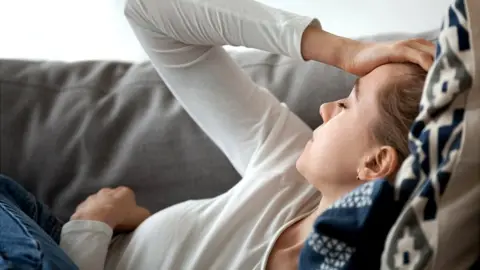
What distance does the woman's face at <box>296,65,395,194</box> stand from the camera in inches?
34.6

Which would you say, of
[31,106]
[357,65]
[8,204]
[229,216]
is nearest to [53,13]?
[31,106]

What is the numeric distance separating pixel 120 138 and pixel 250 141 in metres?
0.29

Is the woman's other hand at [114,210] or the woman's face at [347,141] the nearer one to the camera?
the woman's face at [347,141]

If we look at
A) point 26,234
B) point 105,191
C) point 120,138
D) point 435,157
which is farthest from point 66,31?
point 435,157

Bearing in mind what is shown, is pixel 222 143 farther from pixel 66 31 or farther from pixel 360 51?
pixel 66 31

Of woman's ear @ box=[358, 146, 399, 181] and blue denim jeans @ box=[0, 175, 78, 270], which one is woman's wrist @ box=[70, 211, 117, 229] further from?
woman's ear @ box=[358, 146, 399, 181]

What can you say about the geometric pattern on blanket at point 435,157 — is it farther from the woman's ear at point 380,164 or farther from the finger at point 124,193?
the finger at point 124,193

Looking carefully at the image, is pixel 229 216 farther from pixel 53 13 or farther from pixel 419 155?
pixel 53 13

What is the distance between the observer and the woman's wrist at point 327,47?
918 millimetres

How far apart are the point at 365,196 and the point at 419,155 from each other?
7 centimetres

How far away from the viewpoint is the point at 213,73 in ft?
3.60

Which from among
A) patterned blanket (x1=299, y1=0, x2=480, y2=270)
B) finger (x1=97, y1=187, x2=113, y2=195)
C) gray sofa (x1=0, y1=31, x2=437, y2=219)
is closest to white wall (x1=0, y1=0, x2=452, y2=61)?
gray sofa (x1=0, y1=31, x2=437, y2=219)

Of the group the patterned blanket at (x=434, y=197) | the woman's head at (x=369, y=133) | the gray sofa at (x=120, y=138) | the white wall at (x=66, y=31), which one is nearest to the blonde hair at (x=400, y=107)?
the woman's head at (x=369, y=133)

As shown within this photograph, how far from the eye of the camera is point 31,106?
4.20ft
